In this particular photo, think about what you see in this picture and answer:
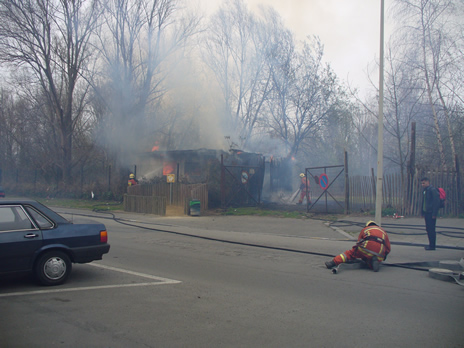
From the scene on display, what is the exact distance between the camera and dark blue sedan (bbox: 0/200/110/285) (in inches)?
197

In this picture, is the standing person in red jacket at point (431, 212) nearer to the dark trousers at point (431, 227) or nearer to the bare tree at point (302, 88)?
the dark trousers at point (431, 227)

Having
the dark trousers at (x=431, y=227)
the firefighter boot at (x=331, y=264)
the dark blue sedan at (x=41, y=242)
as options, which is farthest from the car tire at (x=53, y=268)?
the dark trousers at (x=431, y=227)

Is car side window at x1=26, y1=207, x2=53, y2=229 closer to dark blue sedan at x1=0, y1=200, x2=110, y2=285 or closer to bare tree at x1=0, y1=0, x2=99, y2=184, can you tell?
dark blue sedan at x1=0, y1=200, x2=110, y2=285

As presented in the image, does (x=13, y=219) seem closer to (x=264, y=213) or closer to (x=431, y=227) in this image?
(x=431, y=227)

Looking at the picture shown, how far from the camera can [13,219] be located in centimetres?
519

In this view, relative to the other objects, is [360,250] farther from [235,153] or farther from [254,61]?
[254,61]

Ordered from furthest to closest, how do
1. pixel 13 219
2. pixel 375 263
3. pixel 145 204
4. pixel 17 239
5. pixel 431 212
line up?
pixel 145 204 → pixel 431 212 → pixel 375 263 → pixel 13 219 → pixel 17 239

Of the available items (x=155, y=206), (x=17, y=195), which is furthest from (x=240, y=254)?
(x=17, y=195)

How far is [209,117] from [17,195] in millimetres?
18578

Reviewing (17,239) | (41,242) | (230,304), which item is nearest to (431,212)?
(230,304)

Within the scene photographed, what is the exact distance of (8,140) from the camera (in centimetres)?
3941

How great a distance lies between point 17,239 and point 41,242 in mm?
304

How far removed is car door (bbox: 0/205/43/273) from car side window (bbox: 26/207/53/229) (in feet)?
0.22

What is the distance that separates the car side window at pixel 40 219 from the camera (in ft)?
17.6
